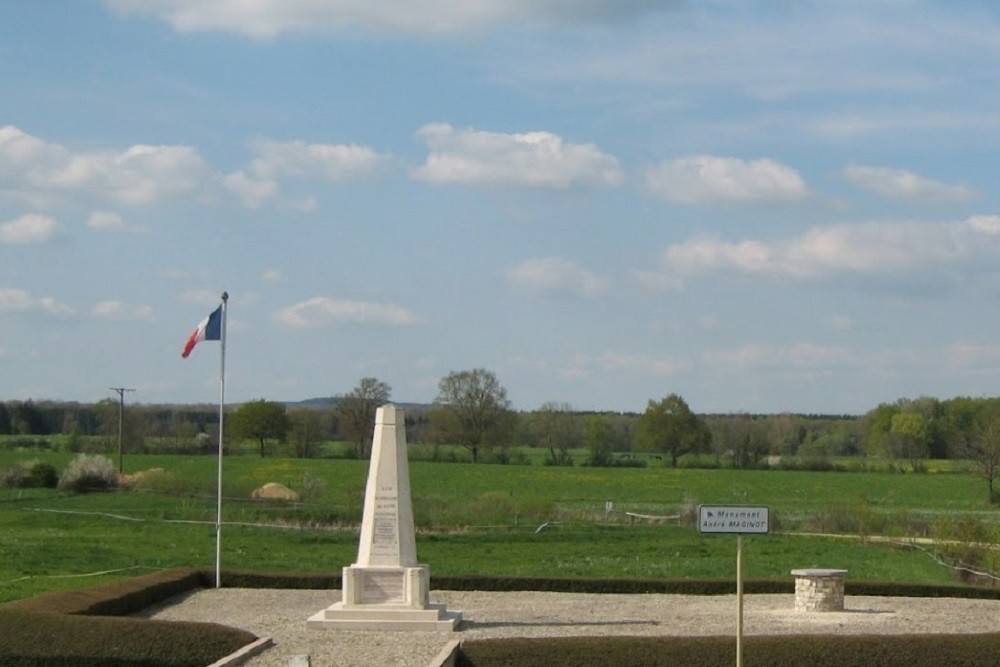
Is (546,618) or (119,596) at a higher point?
(119,596)

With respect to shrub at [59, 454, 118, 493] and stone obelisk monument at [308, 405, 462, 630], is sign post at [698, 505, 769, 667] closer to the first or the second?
stone obelisk monument at [308, 405, 462, 630]

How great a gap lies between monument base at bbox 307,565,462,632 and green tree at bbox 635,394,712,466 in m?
80.9

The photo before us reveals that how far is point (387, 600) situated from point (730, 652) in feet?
18.8

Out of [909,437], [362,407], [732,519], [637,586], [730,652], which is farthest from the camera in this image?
[909,437]

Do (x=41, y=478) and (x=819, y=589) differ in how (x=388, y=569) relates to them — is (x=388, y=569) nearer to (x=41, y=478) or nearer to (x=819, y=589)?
(x=819, y=589)

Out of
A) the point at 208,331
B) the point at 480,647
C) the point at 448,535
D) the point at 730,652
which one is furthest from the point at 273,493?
the point at 730,652

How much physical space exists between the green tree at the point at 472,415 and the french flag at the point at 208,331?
71211mm

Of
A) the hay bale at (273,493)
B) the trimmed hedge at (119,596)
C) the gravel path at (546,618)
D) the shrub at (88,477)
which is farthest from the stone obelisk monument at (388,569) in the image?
the shrub at (88,477)

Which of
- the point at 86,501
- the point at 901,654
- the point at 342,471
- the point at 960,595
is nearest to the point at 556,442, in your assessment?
the point at 342,471

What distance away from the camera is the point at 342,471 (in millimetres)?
78250

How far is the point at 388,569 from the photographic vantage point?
19750 millimetres

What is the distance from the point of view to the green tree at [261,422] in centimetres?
9825

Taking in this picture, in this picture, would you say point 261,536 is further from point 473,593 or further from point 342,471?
point 342,471

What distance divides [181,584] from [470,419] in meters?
72.1
